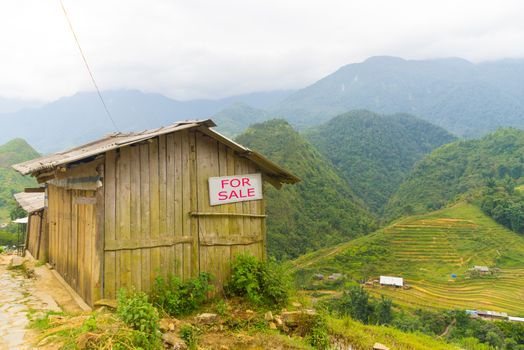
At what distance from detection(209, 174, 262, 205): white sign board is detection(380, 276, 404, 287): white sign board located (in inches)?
1955

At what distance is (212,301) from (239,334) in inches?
45.7

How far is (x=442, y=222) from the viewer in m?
68.4

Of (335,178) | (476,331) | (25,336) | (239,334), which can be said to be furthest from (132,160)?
(335,178)

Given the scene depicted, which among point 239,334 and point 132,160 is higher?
point 132,160

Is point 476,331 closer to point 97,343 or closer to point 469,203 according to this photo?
point 97,343

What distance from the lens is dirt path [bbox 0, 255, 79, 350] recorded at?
509 centimetres

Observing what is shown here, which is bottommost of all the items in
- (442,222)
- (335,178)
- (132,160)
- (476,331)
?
(476,331)

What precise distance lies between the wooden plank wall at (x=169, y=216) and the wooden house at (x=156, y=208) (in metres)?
0.02

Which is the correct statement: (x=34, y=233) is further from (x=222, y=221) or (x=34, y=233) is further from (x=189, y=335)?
(x=189, y=335)

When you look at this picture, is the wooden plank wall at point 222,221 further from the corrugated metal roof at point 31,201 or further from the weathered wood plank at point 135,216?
the corrugated metal roof at point 31,201

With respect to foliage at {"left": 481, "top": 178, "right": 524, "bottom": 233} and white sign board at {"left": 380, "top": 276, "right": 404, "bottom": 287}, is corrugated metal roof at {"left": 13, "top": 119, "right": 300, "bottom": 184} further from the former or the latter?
foliage at {"left": 481, "top": 178, "right": 524, "bottom": 233}

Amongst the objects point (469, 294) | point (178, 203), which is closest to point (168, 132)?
point (178, 203)

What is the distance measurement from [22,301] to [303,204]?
76.2 metres

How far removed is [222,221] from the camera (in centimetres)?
721
